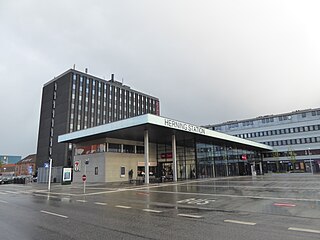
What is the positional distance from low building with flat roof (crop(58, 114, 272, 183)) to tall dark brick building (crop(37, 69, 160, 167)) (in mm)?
36065

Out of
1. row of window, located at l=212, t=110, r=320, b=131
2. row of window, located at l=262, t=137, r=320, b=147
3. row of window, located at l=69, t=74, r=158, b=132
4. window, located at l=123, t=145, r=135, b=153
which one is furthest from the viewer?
row of window, located at l=69, t=74, r=158, b=132

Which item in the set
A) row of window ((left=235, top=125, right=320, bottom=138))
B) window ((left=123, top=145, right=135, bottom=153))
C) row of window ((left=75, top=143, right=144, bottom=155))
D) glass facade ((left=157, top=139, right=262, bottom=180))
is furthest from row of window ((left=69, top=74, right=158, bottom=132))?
row of window ((left=235, top=125, right=320, bottom=138))

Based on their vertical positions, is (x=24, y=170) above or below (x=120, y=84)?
below

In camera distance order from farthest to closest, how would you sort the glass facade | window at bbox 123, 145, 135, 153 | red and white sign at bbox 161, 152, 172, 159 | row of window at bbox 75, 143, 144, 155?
red and white sign at bbox 161, 152, 172, 159 → the glass facade → window at bbox 123, 145, 135, 153 → row of window at bbox 75, 143, 144, 155

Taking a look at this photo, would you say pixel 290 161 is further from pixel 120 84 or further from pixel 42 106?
pixel 42 106

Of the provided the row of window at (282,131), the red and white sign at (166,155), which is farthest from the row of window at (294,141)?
the red and white sign at (166,155)

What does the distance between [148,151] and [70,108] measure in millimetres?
47445

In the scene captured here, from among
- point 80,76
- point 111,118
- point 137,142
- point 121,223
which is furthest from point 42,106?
point 121,223

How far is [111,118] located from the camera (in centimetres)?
8788

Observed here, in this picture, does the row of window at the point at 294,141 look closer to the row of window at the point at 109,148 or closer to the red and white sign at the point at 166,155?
the red and white sign at the point at 166,155

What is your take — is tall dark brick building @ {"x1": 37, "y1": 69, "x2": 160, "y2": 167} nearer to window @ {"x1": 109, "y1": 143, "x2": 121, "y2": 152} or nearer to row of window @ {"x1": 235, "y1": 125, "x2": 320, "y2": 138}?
window @ {"x1": 109, "y1": 143, "x2": 121, "y2": 152}

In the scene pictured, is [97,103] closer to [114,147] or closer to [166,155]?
[166,155]

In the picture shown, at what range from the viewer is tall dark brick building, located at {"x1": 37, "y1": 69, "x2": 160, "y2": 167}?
250 feet

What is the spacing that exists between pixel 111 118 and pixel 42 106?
24.8 m
